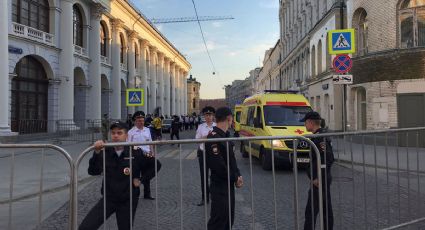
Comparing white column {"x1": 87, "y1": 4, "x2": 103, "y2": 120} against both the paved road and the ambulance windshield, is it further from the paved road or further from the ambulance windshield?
the paved road

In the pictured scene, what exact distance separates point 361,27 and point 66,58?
62.4ft

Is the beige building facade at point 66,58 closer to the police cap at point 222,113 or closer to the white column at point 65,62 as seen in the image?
the white column at point 65,62

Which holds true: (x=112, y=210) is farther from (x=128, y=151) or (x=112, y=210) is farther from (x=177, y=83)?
(x=177, y=83)

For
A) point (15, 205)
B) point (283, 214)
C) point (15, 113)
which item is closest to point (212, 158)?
→ point (283, 214)

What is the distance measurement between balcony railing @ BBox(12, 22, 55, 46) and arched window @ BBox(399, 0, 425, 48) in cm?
2017

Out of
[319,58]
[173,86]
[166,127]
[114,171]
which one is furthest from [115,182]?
[173,86]

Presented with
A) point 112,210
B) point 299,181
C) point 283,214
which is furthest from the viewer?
point 283,214

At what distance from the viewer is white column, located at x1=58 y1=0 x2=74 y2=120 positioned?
27.3 m

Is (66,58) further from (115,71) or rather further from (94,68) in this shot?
(115,71)

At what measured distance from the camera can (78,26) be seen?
32.2m

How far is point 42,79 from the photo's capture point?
26312mm

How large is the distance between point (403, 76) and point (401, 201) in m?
14.8

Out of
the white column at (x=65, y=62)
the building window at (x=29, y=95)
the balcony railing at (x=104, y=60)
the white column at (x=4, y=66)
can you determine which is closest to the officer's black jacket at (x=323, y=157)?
the white column at (x=4, y=66)

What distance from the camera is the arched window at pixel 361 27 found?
21869 mm
